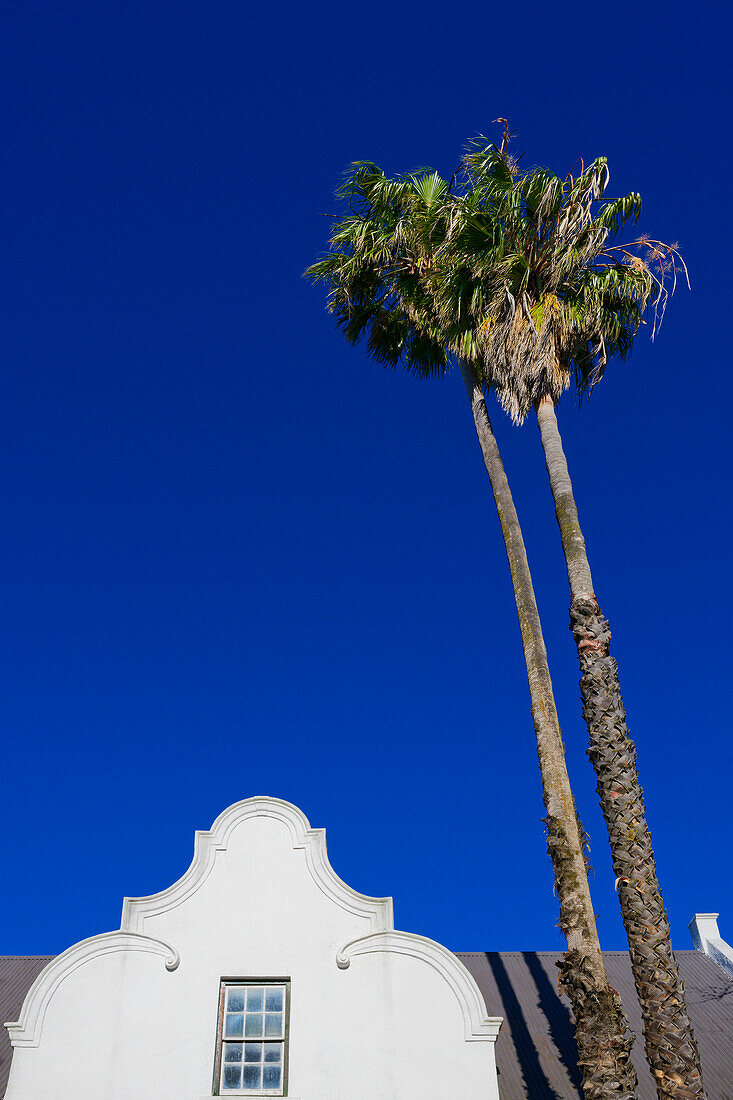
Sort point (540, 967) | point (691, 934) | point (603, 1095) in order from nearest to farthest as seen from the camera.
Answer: point (603, 1095), point (540, 967), point (691, 934)

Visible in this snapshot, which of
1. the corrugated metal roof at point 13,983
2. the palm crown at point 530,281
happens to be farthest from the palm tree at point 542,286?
the corrugated metal roof at point 13,983

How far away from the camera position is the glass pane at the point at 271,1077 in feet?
38.4

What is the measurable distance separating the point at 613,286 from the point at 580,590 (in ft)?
18.0

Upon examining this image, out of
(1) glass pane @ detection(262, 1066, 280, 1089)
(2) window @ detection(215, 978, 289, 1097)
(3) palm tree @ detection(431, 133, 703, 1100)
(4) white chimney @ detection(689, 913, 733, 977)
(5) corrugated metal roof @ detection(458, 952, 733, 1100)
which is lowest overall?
(1) glass pane @ detection(262, 1066, 280, 1089)

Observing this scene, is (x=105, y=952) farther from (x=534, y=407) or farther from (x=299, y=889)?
(x=534, y=407)

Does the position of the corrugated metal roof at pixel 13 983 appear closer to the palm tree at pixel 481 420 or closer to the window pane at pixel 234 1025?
the window pane at pixel 234 1025

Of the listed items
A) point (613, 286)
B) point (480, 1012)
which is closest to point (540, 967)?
point (480, 1012)

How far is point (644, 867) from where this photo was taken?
10.4m

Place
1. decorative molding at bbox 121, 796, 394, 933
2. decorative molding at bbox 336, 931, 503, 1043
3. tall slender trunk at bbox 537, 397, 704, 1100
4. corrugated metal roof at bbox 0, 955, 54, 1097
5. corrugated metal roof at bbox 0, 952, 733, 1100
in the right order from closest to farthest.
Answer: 1. tall slender trunk at bbox 537, 397, 704, 1100
2. decorative molding at bbox 336, 931, 503, 1043
3. decorative molding at bbox 121, 796, 394, 933
4. corrugated metal roof at bbox 0, 952, 733, 1100
5. corrugated metal roof at bbox 0, 955, 54, 1097

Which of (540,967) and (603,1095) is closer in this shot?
(603,1095)

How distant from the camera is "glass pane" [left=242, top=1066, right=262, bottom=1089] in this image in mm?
11695

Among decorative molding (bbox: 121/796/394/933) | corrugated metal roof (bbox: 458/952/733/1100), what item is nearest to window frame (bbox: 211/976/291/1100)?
decorative molding (bbox: 121/796/394/933)

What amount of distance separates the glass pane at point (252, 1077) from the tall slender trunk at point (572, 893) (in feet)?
13.8

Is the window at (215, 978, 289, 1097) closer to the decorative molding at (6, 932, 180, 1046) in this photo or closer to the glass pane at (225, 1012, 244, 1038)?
the glass pane at (225, 1012, 244, 1038)
